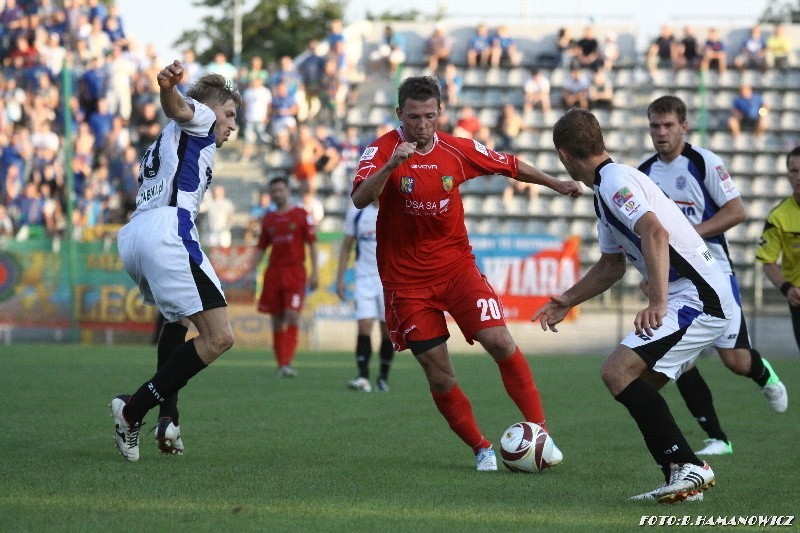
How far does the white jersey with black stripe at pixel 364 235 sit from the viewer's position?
13258mm

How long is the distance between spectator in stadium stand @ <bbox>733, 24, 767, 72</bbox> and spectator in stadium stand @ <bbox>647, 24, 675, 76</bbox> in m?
1.37

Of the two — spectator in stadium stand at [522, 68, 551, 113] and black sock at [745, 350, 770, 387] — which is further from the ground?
spectator in stadium stand at [522, 68, 551, 113]

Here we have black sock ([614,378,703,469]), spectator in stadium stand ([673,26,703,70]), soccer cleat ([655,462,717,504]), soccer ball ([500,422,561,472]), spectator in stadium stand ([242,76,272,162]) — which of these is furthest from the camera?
spectator in stadium stand ([673,26,703,70])

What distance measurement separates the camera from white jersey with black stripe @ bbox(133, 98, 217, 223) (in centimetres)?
694

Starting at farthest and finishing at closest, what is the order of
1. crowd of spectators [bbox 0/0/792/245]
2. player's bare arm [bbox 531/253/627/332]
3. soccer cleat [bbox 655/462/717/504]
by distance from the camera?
crowd of spectators [bbox 0/0/792/245]
player's bare arm [bbox 531/253/627/332]
soccer cleat [bbox 655/462/717/504]

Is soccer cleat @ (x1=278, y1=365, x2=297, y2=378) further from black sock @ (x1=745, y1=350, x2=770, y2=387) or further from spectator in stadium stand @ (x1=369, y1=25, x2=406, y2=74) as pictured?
spectator in stadium stand @ (x1=369, y1=25, x2=406, y2=74)

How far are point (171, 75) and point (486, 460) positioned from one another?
8.96 feet

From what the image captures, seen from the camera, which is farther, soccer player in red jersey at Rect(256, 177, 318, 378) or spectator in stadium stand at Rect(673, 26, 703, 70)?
spectator in stadium stand at Rect(673, 26, 703, 70)

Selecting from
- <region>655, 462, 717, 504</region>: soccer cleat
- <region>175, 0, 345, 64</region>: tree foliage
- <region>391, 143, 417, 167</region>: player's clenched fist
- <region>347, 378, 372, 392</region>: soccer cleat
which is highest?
<region>175, 0, 345, 64</region>: tree foliage

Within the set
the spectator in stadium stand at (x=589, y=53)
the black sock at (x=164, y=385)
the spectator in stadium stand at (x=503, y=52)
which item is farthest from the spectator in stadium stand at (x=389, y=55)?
the black sock at (x=164, y=385)

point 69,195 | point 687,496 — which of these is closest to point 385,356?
point 687,496

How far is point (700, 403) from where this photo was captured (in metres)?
8.12

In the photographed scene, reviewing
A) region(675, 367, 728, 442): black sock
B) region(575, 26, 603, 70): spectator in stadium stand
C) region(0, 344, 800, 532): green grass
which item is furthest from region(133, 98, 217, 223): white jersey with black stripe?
region(575, 26, 603, 70): spectator in stadium stand

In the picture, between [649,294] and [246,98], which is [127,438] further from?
[246,98]
